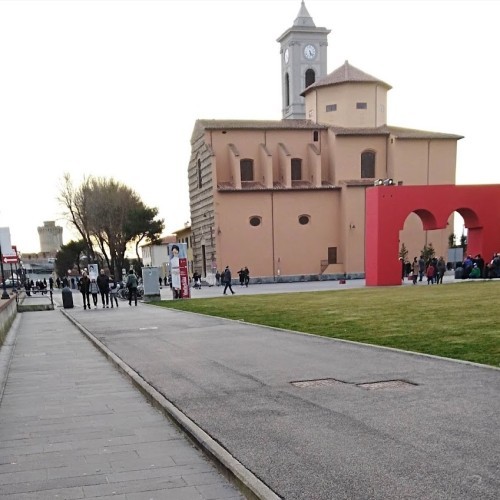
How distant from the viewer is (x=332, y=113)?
54406mm

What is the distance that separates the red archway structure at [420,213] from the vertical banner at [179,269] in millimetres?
11096

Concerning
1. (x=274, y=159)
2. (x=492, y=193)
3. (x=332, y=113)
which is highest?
(x=332, y=113)

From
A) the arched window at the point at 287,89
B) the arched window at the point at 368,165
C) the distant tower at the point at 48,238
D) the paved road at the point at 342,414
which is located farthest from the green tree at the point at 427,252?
the distant tower at the point at 48,238

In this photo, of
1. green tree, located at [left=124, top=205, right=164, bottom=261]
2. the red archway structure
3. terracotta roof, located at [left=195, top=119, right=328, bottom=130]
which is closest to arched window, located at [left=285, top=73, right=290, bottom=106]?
terracotta roof, located at [left=195, top=119, right=328, bottom=130]

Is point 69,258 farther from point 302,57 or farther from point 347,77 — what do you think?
point 347,77

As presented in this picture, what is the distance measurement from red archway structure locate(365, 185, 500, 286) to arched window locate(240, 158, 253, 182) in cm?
2165

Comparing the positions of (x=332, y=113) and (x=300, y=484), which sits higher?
(x=332, y=113)

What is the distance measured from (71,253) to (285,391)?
91.8 m

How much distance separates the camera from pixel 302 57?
73.9 metres

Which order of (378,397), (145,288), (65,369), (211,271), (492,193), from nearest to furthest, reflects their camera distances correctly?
(378,397) < (65,369) < (145,288) < (492,193) < (211,271)

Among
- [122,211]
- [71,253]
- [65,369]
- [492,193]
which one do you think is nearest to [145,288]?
[65,369]

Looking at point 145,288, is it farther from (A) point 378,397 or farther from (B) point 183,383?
(A) point 378,397

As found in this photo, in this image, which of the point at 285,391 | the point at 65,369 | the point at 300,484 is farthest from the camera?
the point at 65,369

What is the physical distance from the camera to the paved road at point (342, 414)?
417 centimetres
